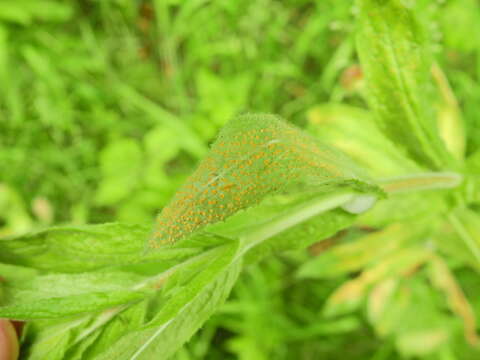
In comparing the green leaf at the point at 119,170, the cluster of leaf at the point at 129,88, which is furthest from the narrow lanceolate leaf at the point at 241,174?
the green leaf at the point at 119,170

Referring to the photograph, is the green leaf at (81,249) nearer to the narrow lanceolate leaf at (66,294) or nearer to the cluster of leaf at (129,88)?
the narrow lanceolate leaf at (66,294)

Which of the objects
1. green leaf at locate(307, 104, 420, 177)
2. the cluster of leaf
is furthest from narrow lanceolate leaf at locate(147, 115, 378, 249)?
the cluster of leaf

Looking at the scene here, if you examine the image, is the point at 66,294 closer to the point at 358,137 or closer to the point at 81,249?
the point at 81,249

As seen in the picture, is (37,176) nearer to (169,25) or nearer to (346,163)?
(169,25)

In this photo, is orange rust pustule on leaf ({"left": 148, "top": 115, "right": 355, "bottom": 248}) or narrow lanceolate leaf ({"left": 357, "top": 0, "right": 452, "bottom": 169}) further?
narrow lanceolate leaf ({"left": 357, "top": 0, "right": 452, "bottom": 169})

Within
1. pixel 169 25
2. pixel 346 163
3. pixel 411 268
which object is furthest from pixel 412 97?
pixel 169 25

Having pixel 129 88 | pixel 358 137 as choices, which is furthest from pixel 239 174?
pixel 129 88

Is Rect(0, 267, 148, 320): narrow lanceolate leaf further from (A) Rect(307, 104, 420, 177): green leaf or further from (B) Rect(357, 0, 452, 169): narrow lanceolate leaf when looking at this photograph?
(A) Rect(307, 104, 420, 177): green leaf
